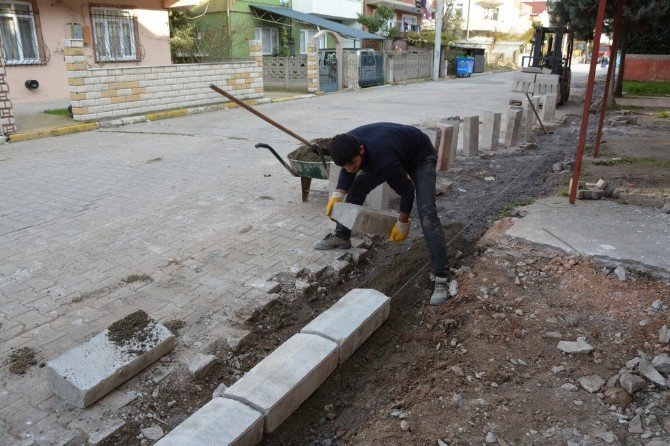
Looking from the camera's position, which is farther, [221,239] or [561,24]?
[561,24]

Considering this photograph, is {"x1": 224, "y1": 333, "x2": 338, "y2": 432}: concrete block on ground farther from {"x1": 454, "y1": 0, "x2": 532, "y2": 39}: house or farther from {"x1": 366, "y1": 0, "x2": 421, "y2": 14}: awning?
{"x1": 454, "y1": 0, "x2": 532, "y2": 39}: house

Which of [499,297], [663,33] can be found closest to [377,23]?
[663,33]

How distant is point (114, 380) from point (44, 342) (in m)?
0.80

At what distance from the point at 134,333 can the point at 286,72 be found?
17675mm

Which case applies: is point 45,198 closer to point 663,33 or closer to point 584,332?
point 584,332

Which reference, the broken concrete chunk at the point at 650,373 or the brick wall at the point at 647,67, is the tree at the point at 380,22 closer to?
the brick wall at the point at 647,67

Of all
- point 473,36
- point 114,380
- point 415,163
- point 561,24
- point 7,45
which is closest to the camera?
point 114,380

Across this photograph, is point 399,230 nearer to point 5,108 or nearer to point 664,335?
point 664,335

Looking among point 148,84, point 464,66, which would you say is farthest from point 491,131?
point 464,66

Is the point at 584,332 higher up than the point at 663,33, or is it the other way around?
the point at 663,33

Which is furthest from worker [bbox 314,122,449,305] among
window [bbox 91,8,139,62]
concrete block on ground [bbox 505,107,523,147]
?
window [bbox 91,8,139,62]

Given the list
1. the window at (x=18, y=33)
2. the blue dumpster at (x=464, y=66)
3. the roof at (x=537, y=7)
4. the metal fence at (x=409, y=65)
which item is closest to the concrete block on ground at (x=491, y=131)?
the window at (x=18, y=33)

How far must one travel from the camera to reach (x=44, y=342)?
335cm

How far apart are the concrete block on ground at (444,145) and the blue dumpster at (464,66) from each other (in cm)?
2480
